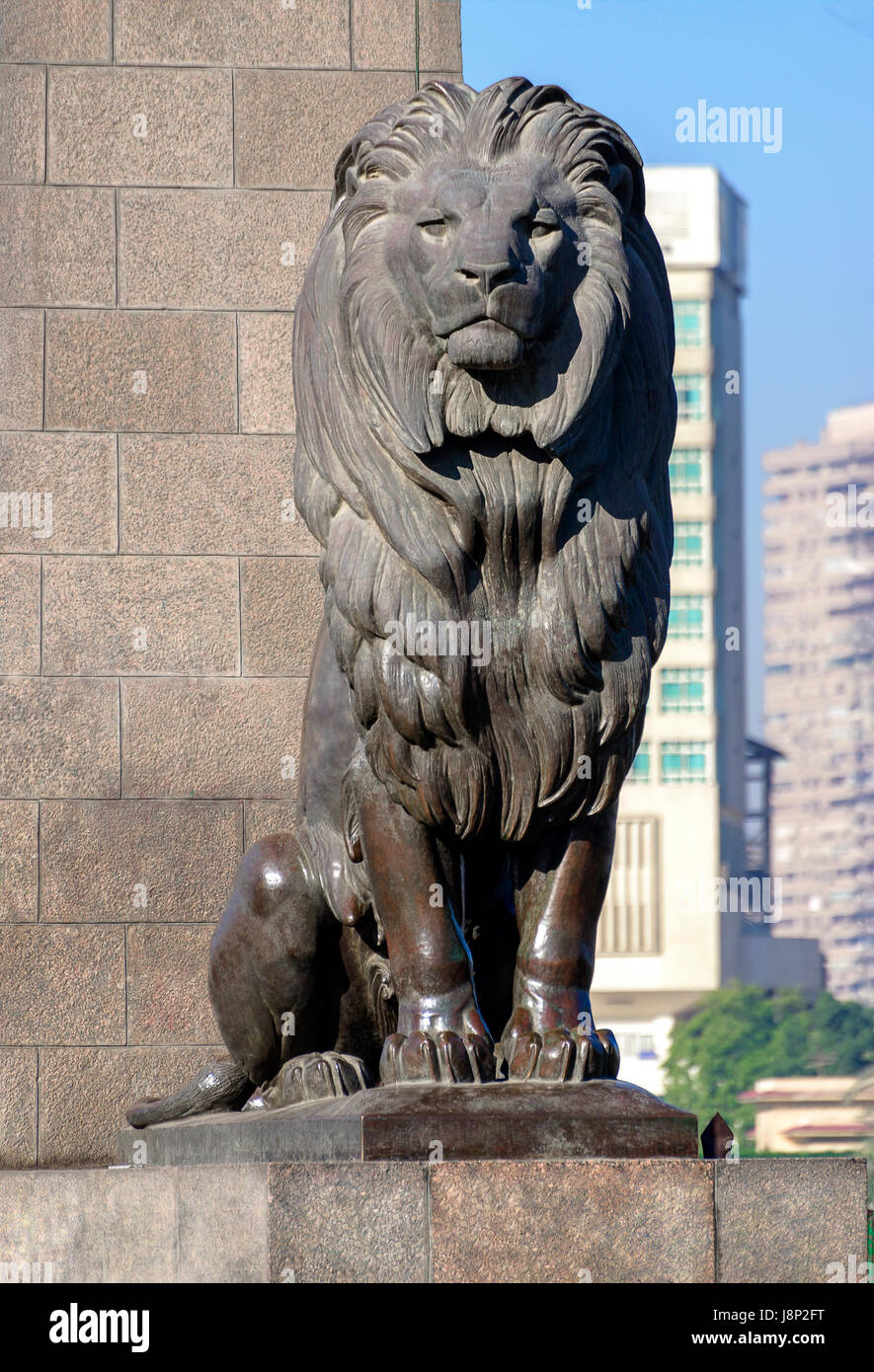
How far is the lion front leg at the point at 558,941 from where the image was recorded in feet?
15.3

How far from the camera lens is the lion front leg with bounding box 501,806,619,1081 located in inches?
184

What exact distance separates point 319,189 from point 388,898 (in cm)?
326

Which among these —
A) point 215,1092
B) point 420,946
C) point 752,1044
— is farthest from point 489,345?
point 752,1044

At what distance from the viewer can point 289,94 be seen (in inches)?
279

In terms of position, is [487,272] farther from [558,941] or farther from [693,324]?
[693,324]

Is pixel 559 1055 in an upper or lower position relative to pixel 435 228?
lower

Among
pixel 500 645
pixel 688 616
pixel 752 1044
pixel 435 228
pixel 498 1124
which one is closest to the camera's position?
pixel 498 1124

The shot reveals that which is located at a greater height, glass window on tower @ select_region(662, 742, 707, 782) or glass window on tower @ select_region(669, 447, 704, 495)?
glass window on tower @ select_region(669, 447, 704, 495)

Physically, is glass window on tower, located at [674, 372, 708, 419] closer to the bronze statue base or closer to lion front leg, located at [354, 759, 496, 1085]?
lion front leg, located at [354, 759, 496, 1085]

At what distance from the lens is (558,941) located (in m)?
4.75

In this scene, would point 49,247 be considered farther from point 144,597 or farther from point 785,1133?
point 785,1133

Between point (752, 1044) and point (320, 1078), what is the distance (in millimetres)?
61180

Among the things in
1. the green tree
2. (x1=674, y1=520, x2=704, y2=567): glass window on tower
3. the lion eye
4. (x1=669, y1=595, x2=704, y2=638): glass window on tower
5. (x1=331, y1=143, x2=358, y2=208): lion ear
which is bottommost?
the green tree

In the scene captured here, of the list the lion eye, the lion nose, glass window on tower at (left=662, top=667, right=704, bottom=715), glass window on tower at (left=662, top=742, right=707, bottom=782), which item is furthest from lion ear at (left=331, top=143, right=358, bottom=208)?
glass window on tower at (left=662, top=667, right=704, bottom=715)
